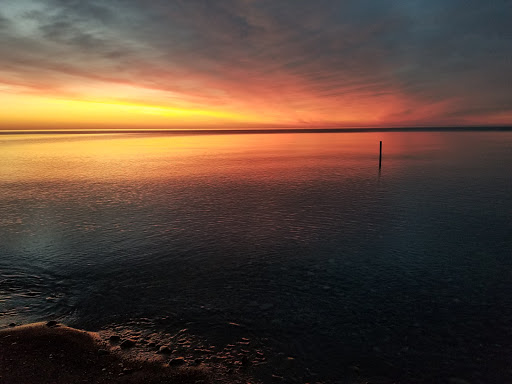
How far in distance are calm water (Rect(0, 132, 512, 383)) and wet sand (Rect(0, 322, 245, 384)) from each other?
1309 mm

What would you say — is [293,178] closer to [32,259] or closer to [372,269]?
[372,269]

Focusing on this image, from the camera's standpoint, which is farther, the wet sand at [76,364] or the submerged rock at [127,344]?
the submerged rock at [127,344]

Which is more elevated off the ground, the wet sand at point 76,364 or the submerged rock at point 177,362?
the wet sand at point 76,364

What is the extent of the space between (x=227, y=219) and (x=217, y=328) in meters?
15.0

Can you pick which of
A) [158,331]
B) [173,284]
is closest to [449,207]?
[173,284]

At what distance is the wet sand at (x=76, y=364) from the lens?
29.9ft

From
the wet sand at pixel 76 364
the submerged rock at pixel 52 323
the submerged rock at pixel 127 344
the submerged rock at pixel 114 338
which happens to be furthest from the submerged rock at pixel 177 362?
the submerged rock at pixel 52 323

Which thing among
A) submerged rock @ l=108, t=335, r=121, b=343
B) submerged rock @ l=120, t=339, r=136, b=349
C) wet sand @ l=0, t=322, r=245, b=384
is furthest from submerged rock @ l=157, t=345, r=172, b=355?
submerged rock @ l=108, t=335, r=121, b=343

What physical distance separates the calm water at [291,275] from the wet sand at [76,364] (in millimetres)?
1309

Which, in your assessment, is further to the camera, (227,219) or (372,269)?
(227,219)

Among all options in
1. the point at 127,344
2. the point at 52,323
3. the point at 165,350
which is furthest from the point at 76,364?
the point at 52,323

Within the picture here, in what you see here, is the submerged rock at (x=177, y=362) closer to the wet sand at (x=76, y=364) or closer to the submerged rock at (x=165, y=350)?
the wet sand at (x=76, y=364)

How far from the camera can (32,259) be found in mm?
18391

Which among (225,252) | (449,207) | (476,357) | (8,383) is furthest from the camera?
(449,207)
